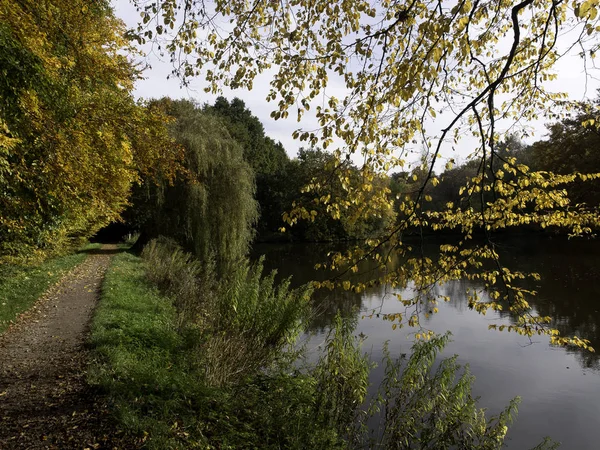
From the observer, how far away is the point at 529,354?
888cm

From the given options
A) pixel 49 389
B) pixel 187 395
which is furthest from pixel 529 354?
pixel 49 389

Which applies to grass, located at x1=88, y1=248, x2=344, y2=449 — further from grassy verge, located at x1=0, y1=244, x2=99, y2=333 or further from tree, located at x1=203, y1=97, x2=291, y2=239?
tree, located at x1=203, y1=97, x2=291, y2=239

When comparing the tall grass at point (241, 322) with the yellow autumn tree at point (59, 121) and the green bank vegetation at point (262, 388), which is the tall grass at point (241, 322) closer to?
the green bank vegetation at point (262, 388)

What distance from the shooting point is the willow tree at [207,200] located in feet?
57.3

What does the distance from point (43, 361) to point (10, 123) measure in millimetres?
3159

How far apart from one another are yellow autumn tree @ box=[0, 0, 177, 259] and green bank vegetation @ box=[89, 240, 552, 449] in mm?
2408

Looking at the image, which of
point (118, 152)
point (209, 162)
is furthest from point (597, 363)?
point (209, 162)

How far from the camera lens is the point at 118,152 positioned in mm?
8219

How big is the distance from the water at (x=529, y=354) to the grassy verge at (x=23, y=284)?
5.43 metres

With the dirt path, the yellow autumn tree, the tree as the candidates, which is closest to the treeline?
the yellow autumn tree

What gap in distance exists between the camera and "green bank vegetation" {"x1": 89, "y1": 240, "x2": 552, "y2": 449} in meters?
4.48

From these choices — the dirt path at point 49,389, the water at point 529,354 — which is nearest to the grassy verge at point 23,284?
the dirt path at point 49,389

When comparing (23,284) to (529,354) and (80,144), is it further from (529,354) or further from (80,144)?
(529,354)

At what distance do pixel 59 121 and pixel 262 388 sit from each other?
16.4 ft
